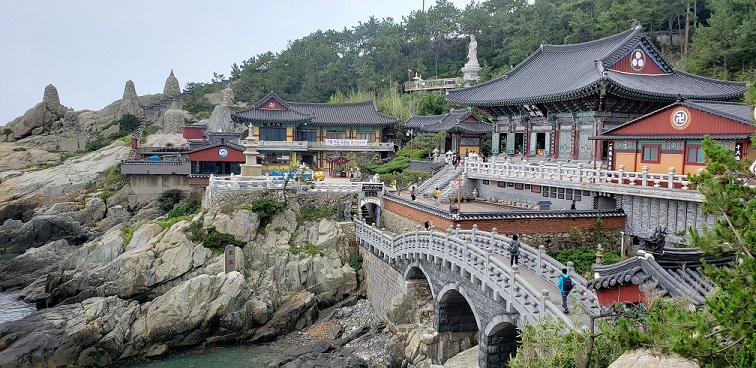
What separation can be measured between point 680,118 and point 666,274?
13.9m

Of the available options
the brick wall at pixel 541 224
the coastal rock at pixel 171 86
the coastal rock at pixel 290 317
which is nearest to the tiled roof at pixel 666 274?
the brick wall at pixel 541 224

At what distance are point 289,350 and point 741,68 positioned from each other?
44.5 metres

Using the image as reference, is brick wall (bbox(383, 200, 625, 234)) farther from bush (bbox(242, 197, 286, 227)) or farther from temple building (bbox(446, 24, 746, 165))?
bush (bbox(242, 197, 286, 227))

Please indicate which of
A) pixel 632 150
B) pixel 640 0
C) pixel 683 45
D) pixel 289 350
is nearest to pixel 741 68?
pixel 683 45

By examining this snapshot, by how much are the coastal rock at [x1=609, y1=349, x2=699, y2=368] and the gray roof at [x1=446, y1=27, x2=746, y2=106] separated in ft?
68.3

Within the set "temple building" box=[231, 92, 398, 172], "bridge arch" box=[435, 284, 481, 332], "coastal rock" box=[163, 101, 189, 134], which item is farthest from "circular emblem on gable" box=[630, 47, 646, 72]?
"coastal rock" box=[163, 101, 189, 134]

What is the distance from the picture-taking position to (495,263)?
17.6 m

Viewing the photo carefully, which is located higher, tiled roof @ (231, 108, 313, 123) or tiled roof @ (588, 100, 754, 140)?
tiled roof @ (231, 108, 313, 123)

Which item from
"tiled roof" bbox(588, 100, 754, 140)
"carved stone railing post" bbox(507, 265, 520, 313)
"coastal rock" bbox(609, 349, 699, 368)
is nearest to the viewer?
"coastal rock" bbox(609, 349, 699, 368)

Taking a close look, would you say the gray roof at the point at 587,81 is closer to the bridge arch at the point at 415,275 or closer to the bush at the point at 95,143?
the bridge arch at the point at 415,275

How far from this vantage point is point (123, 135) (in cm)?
7062

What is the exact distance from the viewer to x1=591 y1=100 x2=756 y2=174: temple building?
2091 cm

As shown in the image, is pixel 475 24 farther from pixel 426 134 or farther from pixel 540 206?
pixel 540 206

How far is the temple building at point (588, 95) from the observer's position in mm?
29094
